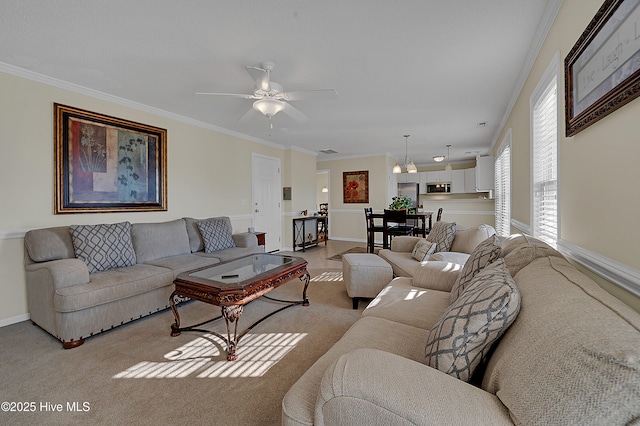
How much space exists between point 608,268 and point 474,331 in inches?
30.2

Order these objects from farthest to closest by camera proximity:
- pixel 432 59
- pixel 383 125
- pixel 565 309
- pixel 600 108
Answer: pixel 383 125 < pixel 432 59 < pixel 600 108 < pixel 565 309

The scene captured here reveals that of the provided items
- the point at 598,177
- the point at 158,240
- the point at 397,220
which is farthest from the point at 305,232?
the point at 598,177

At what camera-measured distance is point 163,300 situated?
2910mm

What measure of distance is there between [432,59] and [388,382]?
2.79 m

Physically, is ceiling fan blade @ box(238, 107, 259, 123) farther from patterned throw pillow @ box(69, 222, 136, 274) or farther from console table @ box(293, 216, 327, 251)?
console table @ box(293, 216, 327, 251)

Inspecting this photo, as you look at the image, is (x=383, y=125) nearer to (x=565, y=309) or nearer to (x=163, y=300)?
(x=163, y=300)

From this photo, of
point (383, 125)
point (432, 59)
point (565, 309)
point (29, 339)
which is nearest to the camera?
point (565, 309)

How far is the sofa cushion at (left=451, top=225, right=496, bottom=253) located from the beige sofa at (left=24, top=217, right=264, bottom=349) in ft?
9.18

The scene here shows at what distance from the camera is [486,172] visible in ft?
20.4

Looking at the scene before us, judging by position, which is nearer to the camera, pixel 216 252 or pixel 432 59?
pixel 432 59

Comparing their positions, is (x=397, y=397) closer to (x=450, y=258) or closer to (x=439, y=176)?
(x=450, y=258)

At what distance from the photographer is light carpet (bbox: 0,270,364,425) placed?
158 centimetres

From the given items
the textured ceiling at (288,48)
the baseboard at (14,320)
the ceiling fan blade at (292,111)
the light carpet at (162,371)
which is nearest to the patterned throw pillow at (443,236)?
the light carpet at (162,371)

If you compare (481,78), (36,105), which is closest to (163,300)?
(36,105)
